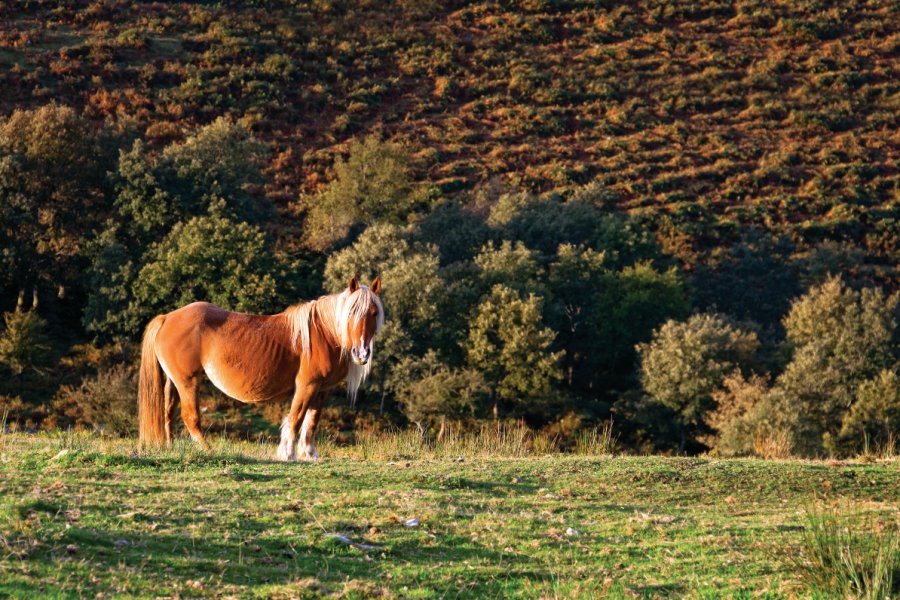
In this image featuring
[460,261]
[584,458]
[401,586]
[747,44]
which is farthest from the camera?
[747,44]

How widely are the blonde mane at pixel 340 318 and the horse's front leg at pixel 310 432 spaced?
57 cm

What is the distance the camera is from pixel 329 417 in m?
41.5

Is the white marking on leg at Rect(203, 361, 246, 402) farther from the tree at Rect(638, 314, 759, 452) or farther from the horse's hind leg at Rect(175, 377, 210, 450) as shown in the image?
the tree at Rect(638, 314, 759, 452)

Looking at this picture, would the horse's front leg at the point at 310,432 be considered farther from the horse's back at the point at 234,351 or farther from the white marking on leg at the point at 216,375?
the white marking on leg at the point at 216,375

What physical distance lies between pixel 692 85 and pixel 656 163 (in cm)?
1436

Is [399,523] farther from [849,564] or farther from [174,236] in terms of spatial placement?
[174,236]

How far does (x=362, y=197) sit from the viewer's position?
188ft

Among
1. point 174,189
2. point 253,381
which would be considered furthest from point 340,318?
point 174,189

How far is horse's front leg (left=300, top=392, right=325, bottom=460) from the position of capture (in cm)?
1552

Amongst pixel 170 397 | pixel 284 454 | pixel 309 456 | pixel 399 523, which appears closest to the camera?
pixel 399 523

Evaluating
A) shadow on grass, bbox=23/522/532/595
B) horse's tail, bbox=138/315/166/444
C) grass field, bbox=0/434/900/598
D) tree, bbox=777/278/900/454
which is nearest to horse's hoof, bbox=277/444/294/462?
grass field, bbox=0/434/900/598

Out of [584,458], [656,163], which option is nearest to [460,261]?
[656,163]

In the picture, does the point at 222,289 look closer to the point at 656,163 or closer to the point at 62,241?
the point at 62,241

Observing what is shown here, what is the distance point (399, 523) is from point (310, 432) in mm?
5411
